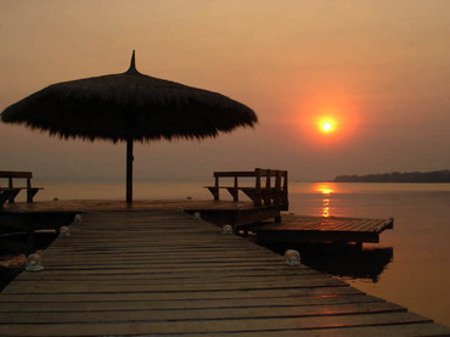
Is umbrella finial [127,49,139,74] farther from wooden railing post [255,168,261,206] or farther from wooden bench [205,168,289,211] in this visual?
wooden railing post [255,168,261,206]

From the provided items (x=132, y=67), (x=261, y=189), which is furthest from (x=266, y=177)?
(x=132, y=67)

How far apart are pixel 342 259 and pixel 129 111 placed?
22.6ft

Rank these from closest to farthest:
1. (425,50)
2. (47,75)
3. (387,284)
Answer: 1. (387,284)
2. (47,75)
3. (425,50)

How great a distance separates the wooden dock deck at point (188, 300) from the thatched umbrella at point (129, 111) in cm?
605

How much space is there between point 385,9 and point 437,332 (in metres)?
14.9

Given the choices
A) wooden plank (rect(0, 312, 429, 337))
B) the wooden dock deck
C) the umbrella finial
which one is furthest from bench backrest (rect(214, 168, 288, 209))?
wooden plank (rect(0, 312, 429, 337))

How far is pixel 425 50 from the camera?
19.6 m

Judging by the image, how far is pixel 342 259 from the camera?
1362 centimetres

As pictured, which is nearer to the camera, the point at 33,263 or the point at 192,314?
the point at 192,314

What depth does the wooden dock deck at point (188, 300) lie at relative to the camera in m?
2.81

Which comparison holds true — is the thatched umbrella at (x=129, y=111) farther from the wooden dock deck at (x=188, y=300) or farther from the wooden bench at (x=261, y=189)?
the wooden dock deck at (x=188, y=300)

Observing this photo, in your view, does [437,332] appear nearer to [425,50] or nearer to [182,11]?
[182,11]

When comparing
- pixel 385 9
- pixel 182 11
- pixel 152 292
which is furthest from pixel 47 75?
pixel 152 292

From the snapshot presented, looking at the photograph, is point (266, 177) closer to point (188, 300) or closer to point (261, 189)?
point (261, 189)
